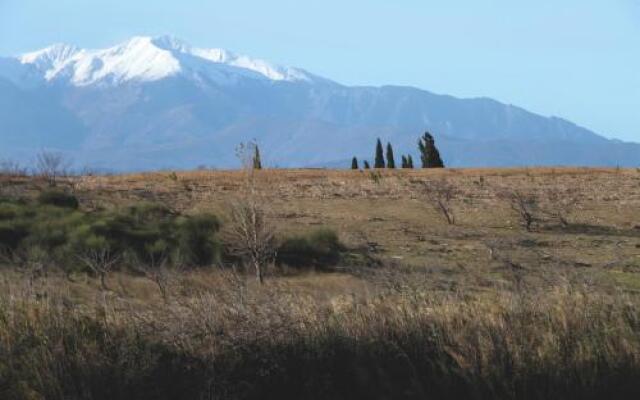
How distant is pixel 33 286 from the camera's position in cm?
785

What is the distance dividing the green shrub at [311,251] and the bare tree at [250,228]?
1047mm

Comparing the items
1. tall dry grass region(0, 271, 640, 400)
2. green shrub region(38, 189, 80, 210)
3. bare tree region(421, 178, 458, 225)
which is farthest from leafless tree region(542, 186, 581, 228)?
tall dry grass region(0, 271, 640, 400)

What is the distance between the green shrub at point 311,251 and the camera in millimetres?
25391

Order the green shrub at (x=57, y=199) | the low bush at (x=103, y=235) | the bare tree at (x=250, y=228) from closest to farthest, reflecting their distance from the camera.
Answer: the bare tree at (x=250, y=228) < the low bush at (x=103, y=235) < the green shrub at (x=57, y=199)

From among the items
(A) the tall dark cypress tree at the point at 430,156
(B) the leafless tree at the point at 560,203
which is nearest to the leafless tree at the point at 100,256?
(B) the leafless tree at the point at 560,203

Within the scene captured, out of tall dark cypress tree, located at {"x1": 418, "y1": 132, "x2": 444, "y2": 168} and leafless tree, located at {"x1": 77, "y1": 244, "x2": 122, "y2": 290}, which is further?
tall dark cypress tree, located at {"x1": 418, "y1": 132, "x2": 444, "y2": 168}

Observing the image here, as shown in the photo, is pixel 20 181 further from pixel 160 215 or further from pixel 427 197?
pixel 427 197

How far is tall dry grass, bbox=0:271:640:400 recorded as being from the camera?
638cm

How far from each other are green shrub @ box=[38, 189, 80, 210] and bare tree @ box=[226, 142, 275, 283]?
9.39m

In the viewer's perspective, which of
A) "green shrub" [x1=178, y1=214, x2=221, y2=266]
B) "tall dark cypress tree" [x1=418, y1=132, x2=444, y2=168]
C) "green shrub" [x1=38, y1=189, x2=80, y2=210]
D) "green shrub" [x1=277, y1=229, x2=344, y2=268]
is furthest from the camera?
"tall dark cypress tree" [x1=418, y1=132, x2=444, y2=168]

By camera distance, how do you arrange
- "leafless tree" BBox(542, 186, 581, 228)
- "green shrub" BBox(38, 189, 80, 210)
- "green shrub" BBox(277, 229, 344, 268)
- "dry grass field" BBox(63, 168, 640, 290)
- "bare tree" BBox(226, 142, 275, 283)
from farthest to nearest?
"leafless tree" BBox(542, 186, 581, 228) < "green shrub" BBox(38, 189, 80, 210) < "dry grass field" BBox(63, 168, 640, 290) < "green shrub" BBox(277, 229, 344, 268) < "bare tree" BBox(226, 142, 275, 283)

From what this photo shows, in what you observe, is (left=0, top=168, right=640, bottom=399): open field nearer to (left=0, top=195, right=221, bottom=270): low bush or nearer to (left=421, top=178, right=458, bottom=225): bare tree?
(left=0, top=195, right=221, bottom=270): low bush

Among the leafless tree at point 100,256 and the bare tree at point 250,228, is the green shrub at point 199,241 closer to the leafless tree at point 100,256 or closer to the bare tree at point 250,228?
the bare tree at point 250,228

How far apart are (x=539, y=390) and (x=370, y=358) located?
1.43 meters
